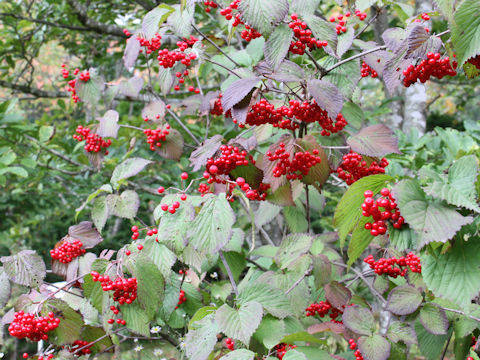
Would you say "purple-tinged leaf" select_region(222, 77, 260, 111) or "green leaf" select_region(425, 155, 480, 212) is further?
"purple-tinged leaf" select_region(222, 77, 260, 111)

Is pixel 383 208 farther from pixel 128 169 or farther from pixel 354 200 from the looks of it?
pixel 128 169

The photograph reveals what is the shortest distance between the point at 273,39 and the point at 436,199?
32.5 inches

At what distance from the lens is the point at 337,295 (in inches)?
86.2

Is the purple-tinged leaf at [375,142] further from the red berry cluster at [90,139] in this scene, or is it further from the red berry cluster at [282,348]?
the red berry cluster at [90,139]

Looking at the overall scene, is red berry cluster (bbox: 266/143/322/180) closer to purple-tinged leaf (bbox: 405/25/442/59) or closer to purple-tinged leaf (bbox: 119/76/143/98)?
purple-tinged leaf (bbox: 405/25/442/59)

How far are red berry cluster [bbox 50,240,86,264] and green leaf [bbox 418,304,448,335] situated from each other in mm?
1643

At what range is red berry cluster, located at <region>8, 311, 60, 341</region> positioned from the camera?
177 centimetres

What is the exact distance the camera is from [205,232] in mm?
1551

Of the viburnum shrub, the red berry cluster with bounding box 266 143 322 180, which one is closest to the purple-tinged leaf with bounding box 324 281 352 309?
the viburnum shrub

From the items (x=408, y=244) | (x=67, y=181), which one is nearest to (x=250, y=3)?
(x=408, y=244)


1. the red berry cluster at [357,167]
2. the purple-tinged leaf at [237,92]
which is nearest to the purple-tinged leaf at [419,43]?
the purple-tinged leaf at [237,92]

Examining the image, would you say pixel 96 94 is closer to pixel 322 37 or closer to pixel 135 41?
pixel 135 41

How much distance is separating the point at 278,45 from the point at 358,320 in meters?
1.27

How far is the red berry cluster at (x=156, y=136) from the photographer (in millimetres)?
2518
